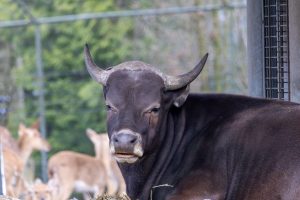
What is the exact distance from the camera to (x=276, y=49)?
9.32m

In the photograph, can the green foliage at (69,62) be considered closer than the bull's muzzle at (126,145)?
No

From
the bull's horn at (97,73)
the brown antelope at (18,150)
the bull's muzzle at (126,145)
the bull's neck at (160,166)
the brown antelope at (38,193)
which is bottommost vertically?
the brown antelope at (38,193)

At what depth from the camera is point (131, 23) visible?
22.7 m

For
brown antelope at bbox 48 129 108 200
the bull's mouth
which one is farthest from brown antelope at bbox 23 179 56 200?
the bull's mouth

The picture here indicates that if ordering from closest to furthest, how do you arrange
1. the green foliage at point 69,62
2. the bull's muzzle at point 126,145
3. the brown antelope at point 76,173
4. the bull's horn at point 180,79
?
the bull's muzzle at point 126,145
the bull's horn at point 180,79
the brown antelope at point 76,173
the green foliage at point 69,62

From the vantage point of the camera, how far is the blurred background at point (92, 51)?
2031 cm

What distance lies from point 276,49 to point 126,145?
2507 millimetres

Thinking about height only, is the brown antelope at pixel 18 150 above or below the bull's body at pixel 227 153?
below

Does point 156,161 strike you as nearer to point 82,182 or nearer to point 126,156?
point 126,156

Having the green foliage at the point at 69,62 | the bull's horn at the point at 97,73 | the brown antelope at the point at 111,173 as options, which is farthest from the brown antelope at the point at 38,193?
the bull's horn at the point at 97,73

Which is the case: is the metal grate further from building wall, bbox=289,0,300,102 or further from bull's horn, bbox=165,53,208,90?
bull's horn, bbox=165,53,208,90

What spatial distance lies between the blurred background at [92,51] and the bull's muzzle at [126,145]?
12.1 m

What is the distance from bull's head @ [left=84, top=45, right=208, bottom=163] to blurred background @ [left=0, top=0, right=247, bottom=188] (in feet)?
38.1

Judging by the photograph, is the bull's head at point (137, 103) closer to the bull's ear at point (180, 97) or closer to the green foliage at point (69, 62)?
the bull's ear at point (180, 97)
